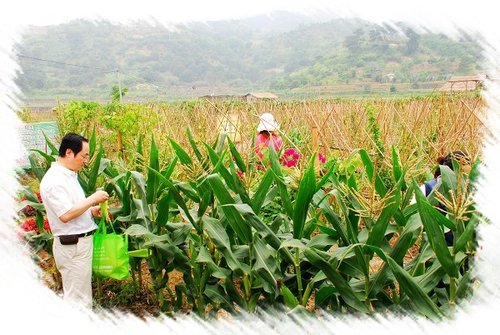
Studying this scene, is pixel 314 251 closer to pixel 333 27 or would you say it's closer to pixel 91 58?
pixel 91 58

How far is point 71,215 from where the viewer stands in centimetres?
219

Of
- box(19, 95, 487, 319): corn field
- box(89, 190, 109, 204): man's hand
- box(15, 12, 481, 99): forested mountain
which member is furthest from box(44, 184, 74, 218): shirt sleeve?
box(15, 12, 481, 99): forested mountain

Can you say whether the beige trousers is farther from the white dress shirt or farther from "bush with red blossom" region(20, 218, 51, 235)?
"bush with red blossom" region(20, 218, 51, 235)

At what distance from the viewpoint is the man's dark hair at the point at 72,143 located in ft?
7.43

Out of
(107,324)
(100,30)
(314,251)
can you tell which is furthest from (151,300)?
(100,30)

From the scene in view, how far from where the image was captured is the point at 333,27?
41.3 metres

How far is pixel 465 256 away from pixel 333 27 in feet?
140

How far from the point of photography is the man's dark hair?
7.43 ft

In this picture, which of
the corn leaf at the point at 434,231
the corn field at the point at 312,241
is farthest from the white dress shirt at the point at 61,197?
the corn leaf at the point at 434,231

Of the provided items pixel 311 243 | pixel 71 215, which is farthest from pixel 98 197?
pixel 311 243

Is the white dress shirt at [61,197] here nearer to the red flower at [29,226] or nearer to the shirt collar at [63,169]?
the shirt collar at [63,169]

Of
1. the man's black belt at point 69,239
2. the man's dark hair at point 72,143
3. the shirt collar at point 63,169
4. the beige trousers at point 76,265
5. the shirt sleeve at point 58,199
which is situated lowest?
the beige trousers at point 76,265

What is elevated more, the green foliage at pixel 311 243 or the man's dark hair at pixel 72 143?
the man's dark hair at pixel 72 143

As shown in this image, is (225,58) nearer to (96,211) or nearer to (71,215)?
(96,211)
